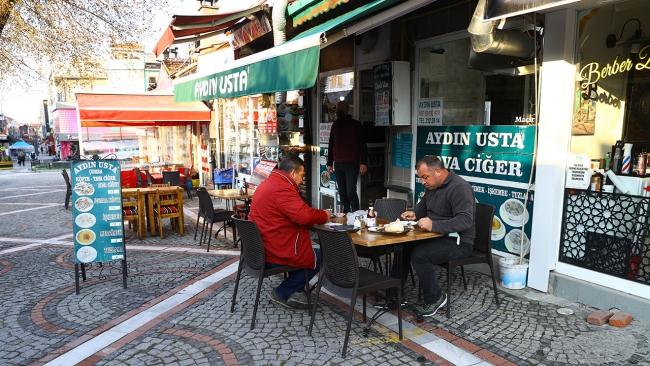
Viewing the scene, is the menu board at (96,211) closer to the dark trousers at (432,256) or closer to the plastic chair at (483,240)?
the dark trousers at (432,256)

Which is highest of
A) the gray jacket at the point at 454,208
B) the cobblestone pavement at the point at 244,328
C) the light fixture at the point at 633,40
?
the light fixture at the point at 633,40

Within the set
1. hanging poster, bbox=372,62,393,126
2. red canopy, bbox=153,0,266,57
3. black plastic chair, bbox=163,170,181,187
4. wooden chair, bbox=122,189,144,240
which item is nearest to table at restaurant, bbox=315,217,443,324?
hanging poster, bbox=372,62,393,126

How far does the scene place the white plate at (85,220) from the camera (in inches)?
195

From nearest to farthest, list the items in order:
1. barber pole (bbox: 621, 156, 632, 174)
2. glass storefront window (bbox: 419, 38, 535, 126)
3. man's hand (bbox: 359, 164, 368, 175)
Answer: barber pole (bbox: 621, 156, 632, 174)
glass storefront window (bbox: 419, 38, 535, 126)
man's hand (bbox: 359, 164, 368, 175)

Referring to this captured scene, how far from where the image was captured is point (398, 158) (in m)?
6.80

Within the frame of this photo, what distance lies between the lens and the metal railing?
4.04 m

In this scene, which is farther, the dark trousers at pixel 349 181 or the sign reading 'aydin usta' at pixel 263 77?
the dark trousers at pixel 349 181

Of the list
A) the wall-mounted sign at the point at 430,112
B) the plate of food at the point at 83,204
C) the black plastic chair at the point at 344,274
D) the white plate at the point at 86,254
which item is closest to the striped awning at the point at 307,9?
the wall-mounted sign at the point at 430,112

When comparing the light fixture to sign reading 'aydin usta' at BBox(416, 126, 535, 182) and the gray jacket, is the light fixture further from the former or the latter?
the gray jacket

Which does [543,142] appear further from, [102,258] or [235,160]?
[235,160]

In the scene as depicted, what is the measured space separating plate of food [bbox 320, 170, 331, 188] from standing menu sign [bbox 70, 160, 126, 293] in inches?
162

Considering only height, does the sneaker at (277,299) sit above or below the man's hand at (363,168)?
below

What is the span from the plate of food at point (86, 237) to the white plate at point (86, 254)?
8 cm

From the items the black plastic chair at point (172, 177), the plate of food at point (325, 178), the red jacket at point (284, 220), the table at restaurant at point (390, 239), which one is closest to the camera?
the table at restaurant at point (390, 239)
